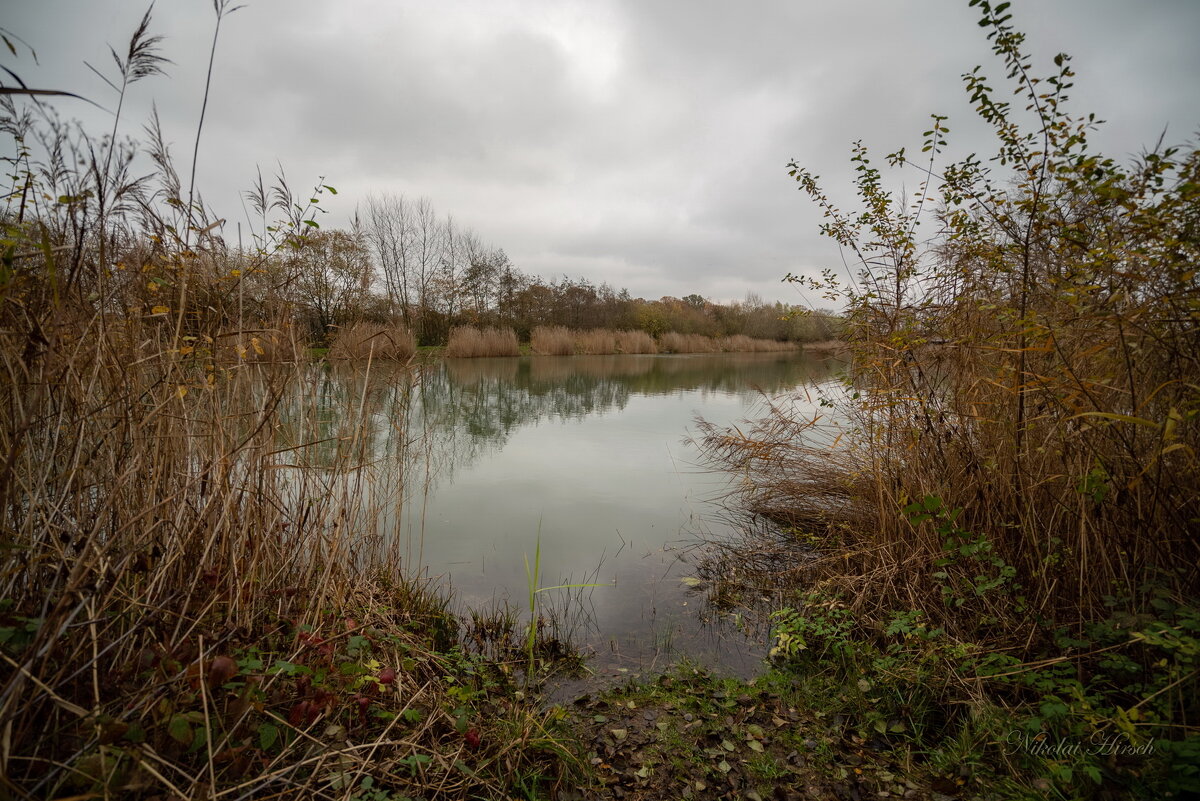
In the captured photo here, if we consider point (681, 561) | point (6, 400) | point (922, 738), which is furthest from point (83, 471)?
point (681, 561)

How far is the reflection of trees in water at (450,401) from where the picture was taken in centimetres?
283

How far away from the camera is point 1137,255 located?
1900 millimetres

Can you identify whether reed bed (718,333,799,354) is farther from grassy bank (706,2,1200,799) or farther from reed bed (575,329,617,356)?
grassy bank (706,2,1200,799)

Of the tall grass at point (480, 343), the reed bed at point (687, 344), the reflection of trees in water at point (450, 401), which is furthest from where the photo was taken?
the reed bed at point (687, 344)

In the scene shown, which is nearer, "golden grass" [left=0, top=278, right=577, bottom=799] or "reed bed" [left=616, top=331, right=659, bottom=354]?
"golden grass" [left=0, top=278, right=577, bottom=799]

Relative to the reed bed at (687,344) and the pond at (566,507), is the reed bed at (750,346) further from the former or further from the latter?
the pond at (566,507)

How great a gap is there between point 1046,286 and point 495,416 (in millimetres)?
8702

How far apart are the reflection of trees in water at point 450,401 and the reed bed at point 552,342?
976 mm

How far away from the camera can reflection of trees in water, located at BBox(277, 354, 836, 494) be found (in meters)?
2.83

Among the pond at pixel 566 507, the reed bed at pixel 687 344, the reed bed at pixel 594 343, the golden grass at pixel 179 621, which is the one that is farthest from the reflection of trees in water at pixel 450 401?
the reed bed at pixel 687 344

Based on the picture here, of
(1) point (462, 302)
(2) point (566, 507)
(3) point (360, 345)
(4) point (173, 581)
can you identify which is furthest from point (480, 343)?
(4) point (173, 581)

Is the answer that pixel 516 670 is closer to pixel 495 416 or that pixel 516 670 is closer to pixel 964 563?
pixel 964 563

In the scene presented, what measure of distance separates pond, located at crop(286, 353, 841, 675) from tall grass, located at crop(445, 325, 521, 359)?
10.1 m

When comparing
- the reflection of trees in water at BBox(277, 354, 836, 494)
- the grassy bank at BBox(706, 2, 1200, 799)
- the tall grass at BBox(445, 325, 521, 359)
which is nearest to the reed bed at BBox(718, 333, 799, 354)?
the reflection of trees in water at BBox(277, 354, 836, 494)
